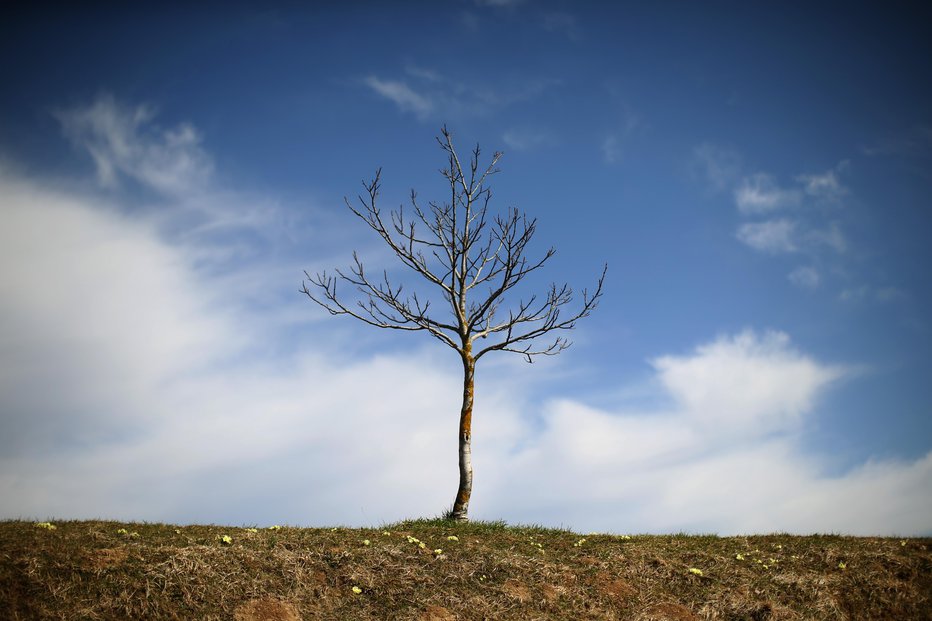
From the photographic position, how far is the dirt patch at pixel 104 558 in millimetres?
10406

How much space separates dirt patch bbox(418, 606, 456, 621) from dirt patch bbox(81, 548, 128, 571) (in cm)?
519

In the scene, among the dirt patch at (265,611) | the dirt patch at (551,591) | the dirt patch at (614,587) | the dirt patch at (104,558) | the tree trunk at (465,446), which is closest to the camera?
the dirt patch at (265,611)

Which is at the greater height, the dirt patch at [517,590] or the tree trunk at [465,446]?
the tree trunk at [465,446]

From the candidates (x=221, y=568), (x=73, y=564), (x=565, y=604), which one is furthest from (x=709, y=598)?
(x=73, y=564)

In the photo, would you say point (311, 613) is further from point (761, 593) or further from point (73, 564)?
point (761, 593)

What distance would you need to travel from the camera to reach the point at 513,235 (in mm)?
20266

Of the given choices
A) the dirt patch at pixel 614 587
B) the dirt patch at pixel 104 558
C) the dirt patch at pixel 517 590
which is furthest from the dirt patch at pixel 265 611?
the dirt patch at pixel 614 587

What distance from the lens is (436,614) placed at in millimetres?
10867

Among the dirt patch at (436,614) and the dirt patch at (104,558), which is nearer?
the dirt patch at (104,558)

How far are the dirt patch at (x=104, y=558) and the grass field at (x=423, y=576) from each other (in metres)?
0.03

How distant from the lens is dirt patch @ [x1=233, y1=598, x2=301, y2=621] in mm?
10062

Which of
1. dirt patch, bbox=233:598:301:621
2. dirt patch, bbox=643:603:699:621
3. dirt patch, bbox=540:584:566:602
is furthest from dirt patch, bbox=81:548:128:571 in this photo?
dirt patch, bbox=643:603:699:621

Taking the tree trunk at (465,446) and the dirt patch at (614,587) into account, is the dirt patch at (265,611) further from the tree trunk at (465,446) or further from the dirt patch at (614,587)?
the tree trunk at (465,446)

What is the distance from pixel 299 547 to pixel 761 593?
30.3ft
